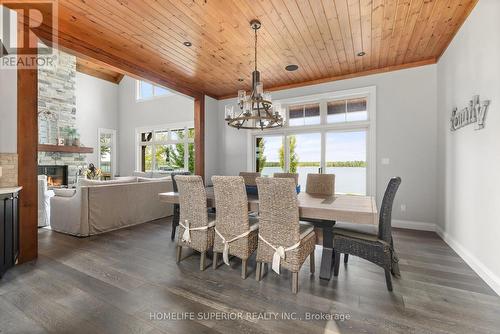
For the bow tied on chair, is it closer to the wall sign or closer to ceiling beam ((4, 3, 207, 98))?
ceiling beam ((4, 3, 207, 98))

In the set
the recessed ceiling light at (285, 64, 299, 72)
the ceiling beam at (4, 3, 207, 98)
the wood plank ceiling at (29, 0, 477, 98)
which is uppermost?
the recessed ceiling light at (285, 64, 299, 72)

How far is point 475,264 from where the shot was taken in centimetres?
246

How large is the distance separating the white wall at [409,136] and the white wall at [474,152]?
40 cm

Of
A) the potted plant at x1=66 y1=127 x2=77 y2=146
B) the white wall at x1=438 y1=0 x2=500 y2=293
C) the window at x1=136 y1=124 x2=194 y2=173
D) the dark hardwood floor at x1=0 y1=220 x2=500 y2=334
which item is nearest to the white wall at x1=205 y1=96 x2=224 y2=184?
the window at x1=136 y1=124 x2=194 y2=173

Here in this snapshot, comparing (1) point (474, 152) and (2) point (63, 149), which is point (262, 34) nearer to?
(1) point (474, 152)

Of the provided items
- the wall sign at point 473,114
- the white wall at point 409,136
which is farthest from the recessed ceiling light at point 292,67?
the wall sign at point 473,114

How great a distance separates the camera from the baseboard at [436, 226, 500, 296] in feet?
6.88

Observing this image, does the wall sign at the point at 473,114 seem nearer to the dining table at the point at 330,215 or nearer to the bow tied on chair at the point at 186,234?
the dining table at the point at 330,215

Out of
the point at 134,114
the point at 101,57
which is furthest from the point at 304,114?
the point at 134,114

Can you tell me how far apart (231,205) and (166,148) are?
21.7 ft

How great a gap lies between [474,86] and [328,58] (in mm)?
1961

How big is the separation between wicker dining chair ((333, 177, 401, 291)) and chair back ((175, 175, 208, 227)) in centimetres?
136

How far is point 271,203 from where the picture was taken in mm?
2104

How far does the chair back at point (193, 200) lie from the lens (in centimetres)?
245
